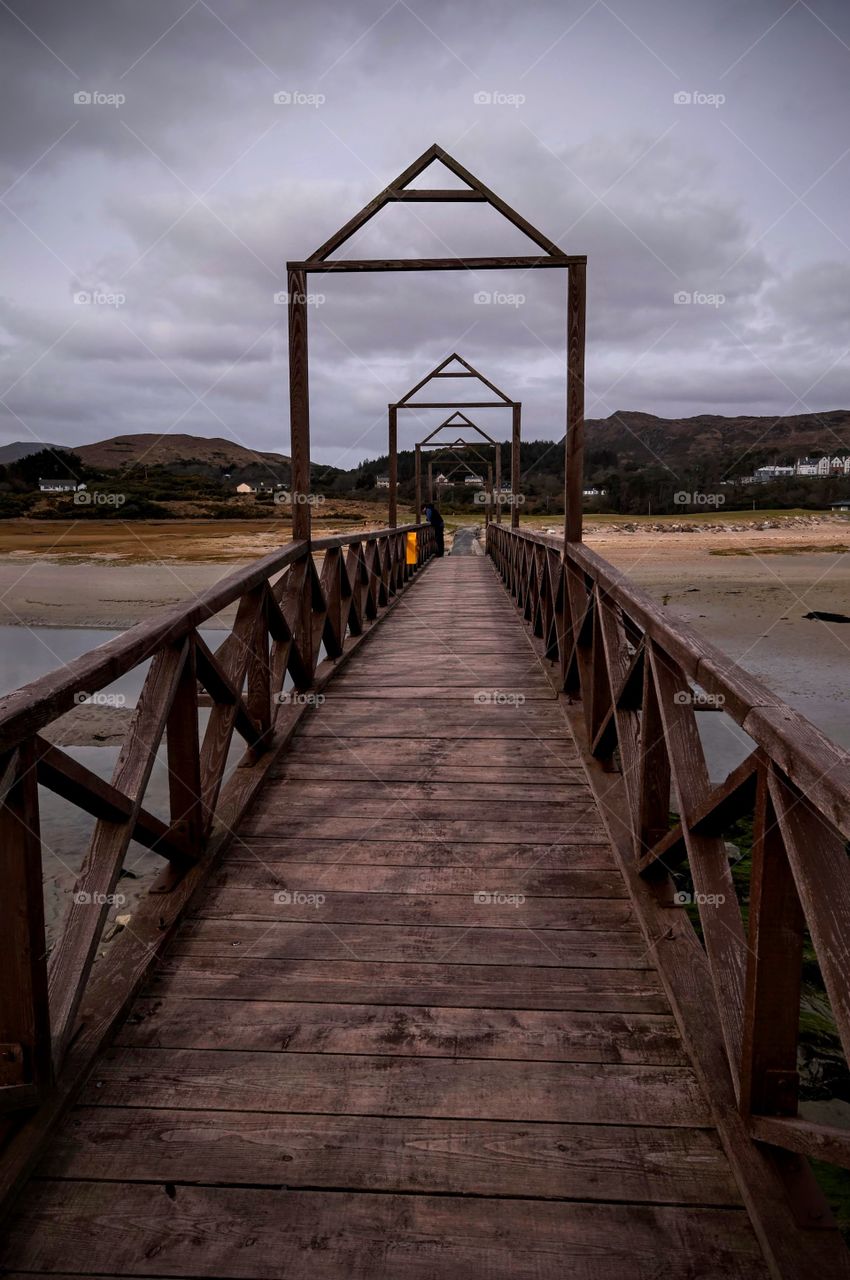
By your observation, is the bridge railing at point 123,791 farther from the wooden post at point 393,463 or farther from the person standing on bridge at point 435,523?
the person standing on bridge at point 435,523

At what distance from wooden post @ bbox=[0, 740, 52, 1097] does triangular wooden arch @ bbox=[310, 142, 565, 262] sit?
4248mm

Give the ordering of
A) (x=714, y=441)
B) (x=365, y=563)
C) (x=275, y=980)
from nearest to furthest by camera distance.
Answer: (x=275, y=980) < (x=365, y=563) < (x=714, y=441)

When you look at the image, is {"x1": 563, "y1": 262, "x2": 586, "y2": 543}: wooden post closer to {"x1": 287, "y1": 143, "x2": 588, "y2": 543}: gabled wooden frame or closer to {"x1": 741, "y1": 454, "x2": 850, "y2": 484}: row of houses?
{"x1": 287, "y1": 143, "x2": 588, "y2": 543}: gabled wooden frame

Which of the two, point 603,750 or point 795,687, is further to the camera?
point 795,687

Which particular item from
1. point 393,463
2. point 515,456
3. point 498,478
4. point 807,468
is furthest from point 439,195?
point 807,468

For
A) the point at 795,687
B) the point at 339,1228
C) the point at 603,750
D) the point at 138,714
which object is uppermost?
the point at 138,714

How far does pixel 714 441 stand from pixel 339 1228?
16688cm

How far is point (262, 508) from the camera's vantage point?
5212 cm

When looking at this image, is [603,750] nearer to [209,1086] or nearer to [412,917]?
[412,917]

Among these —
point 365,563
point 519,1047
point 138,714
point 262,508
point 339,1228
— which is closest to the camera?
point 339,1228

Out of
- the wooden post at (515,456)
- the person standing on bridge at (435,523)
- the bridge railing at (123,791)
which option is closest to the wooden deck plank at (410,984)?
the bridge railing at (123,791)

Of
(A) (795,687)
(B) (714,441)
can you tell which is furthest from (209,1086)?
(B) (714,441)

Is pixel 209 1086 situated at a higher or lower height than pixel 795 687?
higher

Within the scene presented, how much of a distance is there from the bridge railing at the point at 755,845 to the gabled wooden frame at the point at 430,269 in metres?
2.60
